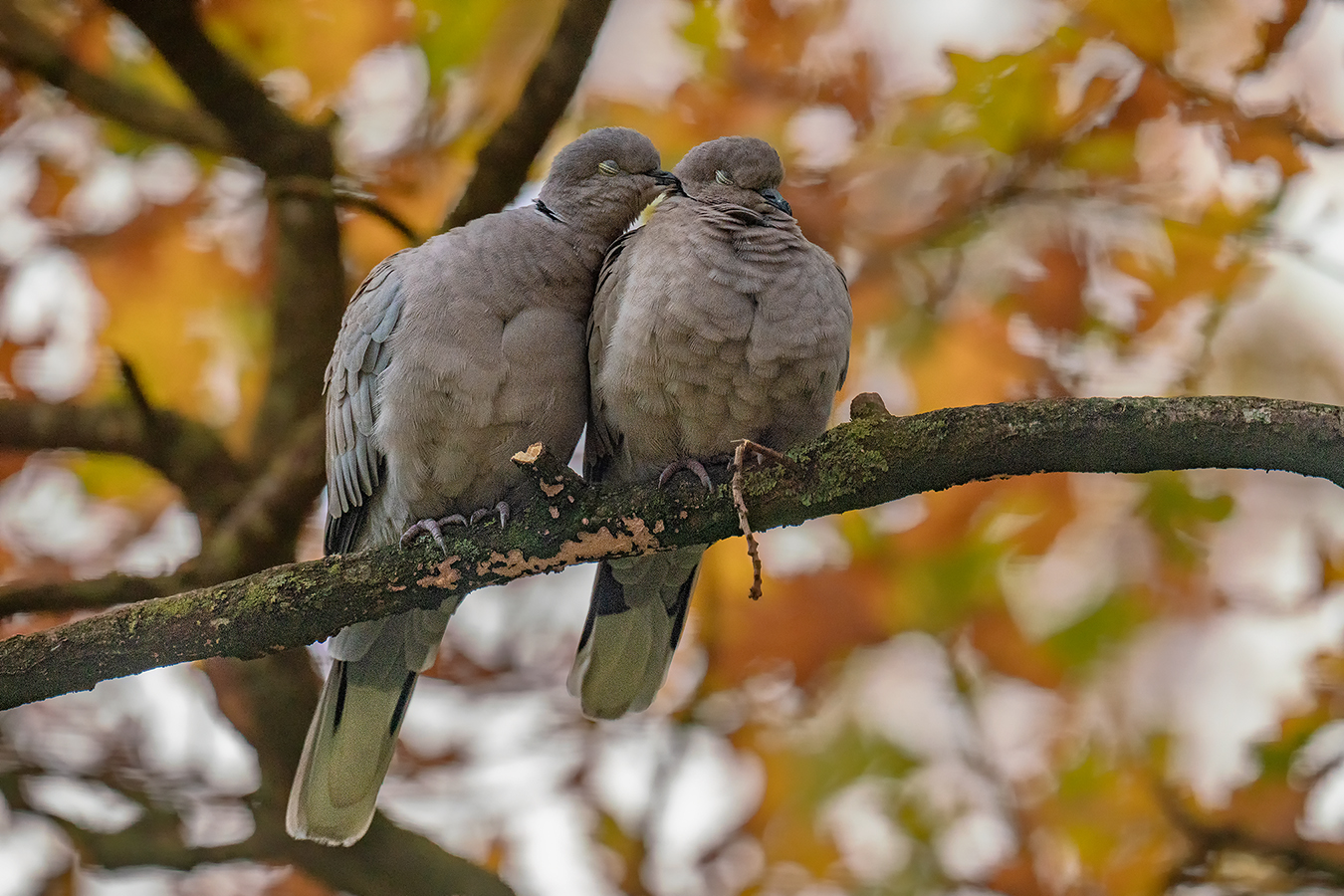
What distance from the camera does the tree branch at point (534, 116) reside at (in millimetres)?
4898

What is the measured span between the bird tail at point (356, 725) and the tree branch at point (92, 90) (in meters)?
2.26

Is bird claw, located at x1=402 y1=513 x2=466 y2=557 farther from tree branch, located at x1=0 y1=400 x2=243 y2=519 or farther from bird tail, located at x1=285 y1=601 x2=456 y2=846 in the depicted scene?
tree branch, located at x1=0 y1=400 x2=243 y2=519

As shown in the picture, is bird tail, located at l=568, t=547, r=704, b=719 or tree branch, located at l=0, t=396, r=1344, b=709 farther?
bird tail, located at l=568, t=547, r=704, b=719

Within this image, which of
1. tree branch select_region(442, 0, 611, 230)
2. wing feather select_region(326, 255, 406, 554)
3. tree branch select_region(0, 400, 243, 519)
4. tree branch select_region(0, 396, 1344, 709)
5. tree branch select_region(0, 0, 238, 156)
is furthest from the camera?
tree branch select_region(0, 0, 238, 156)

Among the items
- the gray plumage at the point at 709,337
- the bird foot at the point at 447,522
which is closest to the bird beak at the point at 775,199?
the gray plumage at the point at 709,337

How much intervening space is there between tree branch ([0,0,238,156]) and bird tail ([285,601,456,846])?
2.26 metres

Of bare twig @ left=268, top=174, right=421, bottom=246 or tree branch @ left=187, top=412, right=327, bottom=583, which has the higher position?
bare twig @ left=268, top=174, right=421, bottom=246

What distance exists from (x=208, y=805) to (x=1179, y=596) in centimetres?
447

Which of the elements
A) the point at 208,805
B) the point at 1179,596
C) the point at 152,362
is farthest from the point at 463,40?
the point at 1179,596

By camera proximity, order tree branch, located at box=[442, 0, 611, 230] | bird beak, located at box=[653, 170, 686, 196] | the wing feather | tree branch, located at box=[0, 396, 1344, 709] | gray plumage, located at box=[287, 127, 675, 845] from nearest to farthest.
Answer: tree branch, located at box=[0, 396, 1344, 709] → gray plumage, located at box=[287, 127, 675, 845] → the wing feather → bird beak, located at box=[653, 170, 686, 196] → tree branch, located at box=[442, 0, 611, 230]

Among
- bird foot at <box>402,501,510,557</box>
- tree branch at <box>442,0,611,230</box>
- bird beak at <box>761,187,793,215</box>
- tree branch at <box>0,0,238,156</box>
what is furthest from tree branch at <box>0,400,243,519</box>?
bird beak at <box>761,187,793,215</box>

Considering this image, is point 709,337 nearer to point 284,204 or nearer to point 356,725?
point 356,725

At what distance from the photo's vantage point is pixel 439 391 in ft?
13.4

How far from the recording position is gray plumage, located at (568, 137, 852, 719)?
3.89 metres
